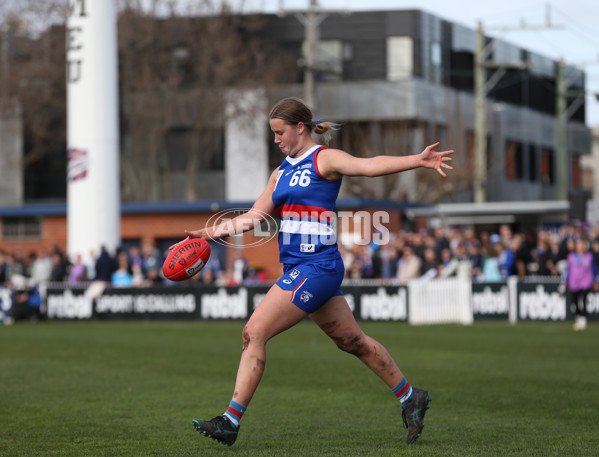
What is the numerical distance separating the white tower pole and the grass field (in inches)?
585

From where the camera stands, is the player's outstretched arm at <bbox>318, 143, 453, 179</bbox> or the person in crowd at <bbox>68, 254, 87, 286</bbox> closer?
the player's outstretched arm at <bbox>318, 143, 453, 179</bbox>

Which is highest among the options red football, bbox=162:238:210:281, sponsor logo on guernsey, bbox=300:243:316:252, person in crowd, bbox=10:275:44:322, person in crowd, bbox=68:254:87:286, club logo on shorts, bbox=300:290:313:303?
sponsor logo on guernsey, bbox=300:243:316:252

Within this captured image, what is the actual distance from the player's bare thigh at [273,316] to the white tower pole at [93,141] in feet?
88.7

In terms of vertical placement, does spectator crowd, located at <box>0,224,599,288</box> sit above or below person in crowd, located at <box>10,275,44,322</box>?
above

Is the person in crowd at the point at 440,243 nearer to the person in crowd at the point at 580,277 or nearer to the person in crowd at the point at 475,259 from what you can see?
the person in crowd at the point at 475,259

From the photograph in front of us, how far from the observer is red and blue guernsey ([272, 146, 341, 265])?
287 inches

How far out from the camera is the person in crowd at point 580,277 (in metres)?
22.4

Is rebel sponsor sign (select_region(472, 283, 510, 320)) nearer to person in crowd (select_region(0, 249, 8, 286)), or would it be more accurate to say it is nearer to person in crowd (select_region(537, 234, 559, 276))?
person in crowd (select_region(537, 234, 559, 276))

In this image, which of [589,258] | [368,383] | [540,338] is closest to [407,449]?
[368,383]

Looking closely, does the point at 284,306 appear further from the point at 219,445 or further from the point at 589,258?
the point at 589,258

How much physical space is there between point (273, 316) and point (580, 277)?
53.5ft

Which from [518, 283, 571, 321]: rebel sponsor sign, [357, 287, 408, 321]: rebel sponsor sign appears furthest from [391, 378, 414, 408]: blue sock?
[357, 287, 408, 321]: rebel sponsor sign

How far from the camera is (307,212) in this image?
24.0ft

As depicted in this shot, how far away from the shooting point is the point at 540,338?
19719 mm
